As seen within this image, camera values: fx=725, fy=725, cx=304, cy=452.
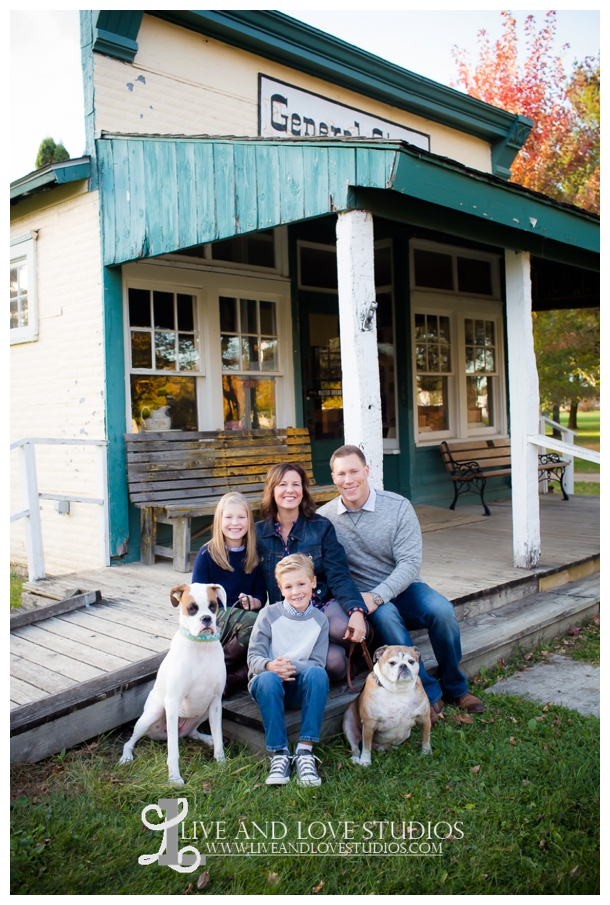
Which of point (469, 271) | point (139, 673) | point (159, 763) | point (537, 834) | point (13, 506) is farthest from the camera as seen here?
point (469, 271)

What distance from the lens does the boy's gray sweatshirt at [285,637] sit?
3.51 meters

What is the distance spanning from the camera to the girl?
3.75 meters

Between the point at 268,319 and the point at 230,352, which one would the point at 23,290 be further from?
the point at 268,319

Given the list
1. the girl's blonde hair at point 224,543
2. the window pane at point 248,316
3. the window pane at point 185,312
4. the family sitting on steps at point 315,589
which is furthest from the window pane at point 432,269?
the girl's blonde hair at point 224,543

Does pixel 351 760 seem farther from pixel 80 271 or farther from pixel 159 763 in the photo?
pixel 80 271

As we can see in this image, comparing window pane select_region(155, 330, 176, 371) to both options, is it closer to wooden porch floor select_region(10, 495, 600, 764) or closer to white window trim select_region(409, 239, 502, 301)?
wooden porch floor select_region(10, 495, 600, 764)

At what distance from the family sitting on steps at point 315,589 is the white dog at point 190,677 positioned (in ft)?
0.74

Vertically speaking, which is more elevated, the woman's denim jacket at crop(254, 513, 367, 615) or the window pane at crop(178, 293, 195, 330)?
the window pane at crop(178, 293, 195, 330)

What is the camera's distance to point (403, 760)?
137 inches

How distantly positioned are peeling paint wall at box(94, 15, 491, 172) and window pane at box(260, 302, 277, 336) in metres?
1.90

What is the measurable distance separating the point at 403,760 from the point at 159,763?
1.16 metres

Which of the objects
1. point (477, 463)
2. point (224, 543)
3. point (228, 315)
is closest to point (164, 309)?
point (228, 315)

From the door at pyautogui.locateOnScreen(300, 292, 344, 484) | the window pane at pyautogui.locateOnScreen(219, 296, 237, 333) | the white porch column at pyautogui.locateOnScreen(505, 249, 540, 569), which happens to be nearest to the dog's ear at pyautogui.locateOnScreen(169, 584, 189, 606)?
the white porch column at pyautogui.locateOnScreen(505, 249, 540, 569)

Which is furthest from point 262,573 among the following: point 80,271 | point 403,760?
point 80,271
